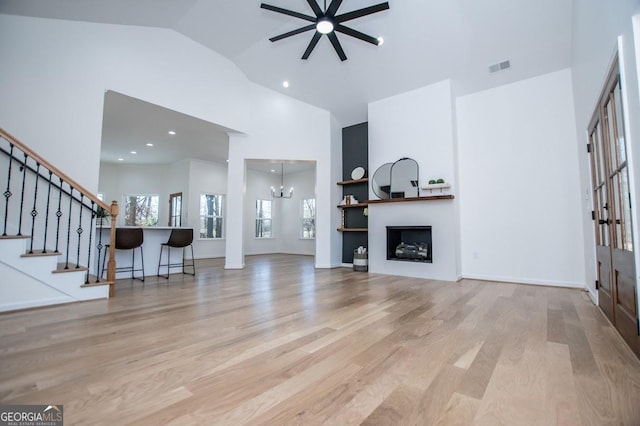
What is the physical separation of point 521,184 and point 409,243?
200 cm

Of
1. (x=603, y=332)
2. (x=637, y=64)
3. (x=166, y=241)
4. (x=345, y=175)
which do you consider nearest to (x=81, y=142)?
(x=166, y=241)

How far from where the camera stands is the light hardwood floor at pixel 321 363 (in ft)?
4.08

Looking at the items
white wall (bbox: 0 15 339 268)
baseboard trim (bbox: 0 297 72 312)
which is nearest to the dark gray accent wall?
white wall (bbox: 0 15 339 268)

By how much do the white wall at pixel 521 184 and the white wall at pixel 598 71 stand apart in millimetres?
251

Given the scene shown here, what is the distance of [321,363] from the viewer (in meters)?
1.70

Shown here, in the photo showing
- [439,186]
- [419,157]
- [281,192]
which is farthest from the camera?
[281,192]

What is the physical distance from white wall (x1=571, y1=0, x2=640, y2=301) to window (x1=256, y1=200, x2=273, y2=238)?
8.63 meters

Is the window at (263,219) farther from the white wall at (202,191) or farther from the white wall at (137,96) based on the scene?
the white wall at (137,96)

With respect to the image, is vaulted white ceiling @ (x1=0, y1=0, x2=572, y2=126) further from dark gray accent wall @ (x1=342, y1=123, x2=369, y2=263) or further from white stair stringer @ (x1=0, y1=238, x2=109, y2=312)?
white stair stringer @ (x1=0, y1=238, x2=109, y2=312)

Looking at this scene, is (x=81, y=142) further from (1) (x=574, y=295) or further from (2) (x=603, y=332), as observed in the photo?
(1) (x=574, y=295)

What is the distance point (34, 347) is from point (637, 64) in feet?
13.4

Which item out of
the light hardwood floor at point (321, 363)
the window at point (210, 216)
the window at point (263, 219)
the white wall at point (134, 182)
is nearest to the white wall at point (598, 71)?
the light hardwood floor at point (321, 363)

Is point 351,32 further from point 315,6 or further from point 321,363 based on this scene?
point 321,363

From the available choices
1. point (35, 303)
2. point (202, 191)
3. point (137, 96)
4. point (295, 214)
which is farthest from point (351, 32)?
point (295, 214)
